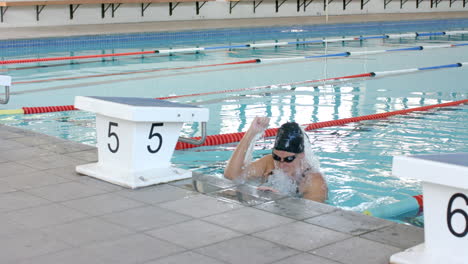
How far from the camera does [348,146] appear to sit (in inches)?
239

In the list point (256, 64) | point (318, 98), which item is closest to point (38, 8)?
point (256, 64)

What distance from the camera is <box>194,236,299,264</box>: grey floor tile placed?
2664 mm

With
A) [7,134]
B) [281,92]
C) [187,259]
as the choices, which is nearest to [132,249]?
[187,259]

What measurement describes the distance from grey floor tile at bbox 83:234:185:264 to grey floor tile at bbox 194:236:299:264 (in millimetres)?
141

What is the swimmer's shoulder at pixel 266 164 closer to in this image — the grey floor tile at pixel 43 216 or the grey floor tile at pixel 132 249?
the grey floor tile at pixel 43 216

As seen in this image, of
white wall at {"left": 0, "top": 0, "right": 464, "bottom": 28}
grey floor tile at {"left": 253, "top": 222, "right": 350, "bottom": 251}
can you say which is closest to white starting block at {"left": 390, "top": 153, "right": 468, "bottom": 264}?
grey floor tile at {"left": 253, "top": 222, "right": 350, "bottom": 251}

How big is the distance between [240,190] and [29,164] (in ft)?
4.53

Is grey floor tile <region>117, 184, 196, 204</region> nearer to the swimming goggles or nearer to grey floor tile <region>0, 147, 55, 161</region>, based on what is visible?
the swimming goggles

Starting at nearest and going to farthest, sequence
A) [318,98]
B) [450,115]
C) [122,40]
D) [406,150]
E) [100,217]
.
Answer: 1. [100,217]
2. [406,150]
3. [450,115]
4. [318,98]
5. [122,40]

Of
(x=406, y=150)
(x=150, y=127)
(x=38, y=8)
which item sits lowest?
(x=406, y=150)

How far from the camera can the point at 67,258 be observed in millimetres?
2660

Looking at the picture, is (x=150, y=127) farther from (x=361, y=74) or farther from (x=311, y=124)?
(x=361, y=74)

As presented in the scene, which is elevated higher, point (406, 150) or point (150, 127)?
point (150, 127)

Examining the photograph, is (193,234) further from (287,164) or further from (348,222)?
(287,164)
